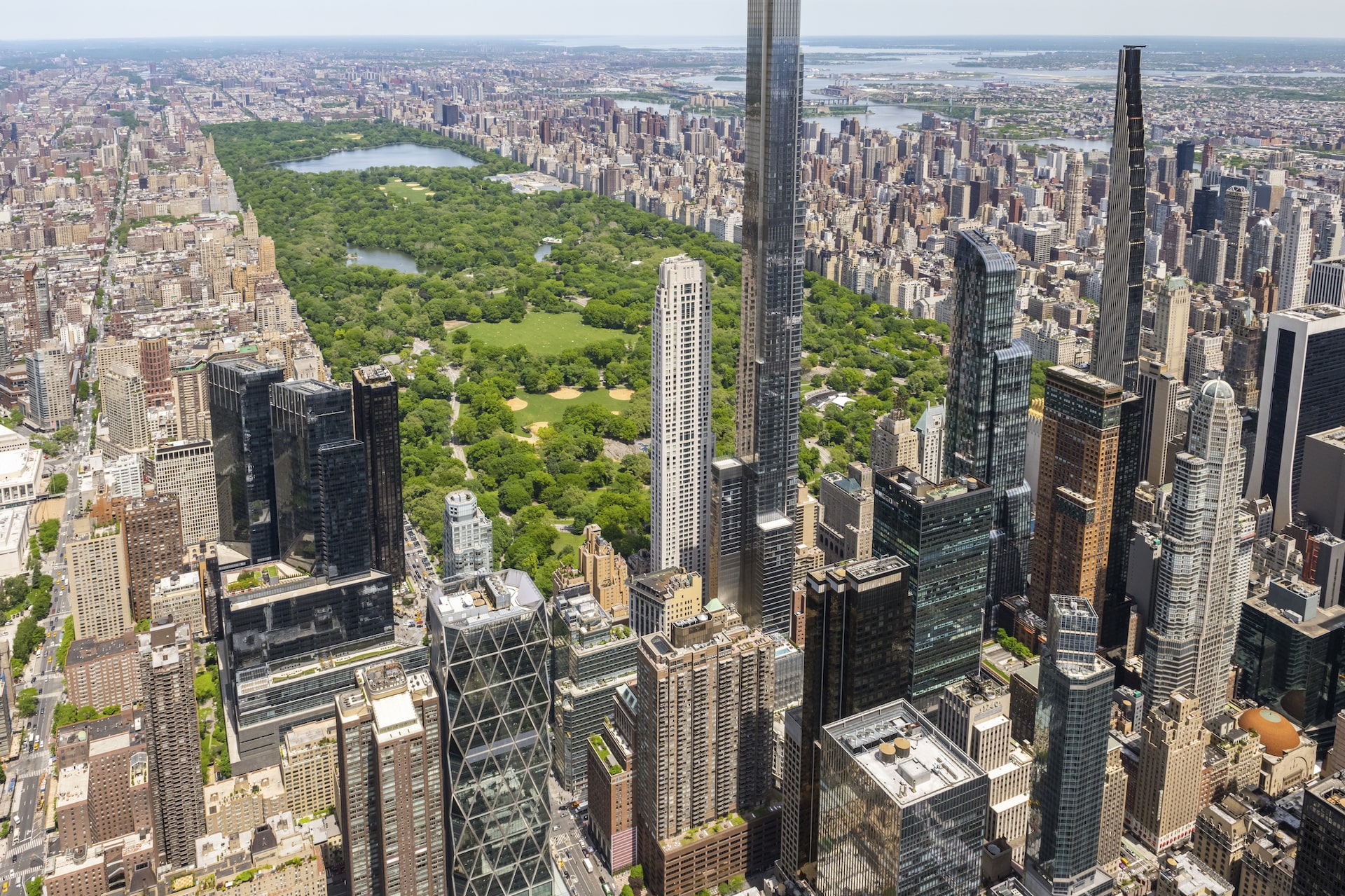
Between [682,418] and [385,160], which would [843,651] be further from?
[385,160]

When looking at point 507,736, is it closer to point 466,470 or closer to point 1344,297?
point 466,470

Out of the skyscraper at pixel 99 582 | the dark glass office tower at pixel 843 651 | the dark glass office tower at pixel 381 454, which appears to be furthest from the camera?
the dark glass office tower at pixel 381 454

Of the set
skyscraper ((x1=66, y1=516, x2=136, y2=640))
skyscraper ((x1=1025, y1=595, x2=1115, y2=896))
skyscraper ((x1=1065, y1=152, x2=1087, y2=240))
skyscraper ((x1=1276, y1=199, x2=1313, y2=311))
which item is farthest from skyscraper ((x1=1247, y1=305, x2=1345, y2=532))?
skyscraper ((x1=1065, y1=152, x2=1087, y2=240))

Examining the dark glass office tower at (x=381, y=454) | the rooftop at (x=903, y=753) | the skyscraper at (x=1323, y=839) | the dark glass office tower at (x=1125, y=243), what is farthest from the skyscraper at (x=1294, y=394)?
the dark glass office tower at (x=381, y=454)

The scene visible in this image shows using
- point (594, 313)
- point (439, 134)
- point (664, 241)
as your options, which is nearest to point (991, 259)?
point (594, 313)

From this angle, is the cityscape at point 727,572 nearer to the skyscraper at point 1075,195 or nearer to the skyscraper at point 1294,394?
the skyscraper at point 1294,394
